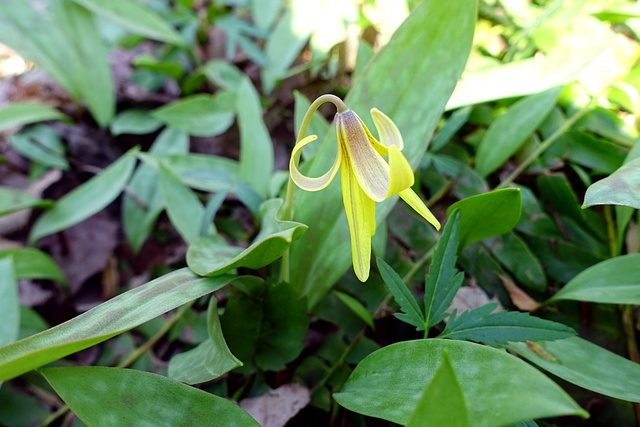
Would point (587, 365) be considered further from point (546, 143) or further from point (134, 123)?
point (134, 123)

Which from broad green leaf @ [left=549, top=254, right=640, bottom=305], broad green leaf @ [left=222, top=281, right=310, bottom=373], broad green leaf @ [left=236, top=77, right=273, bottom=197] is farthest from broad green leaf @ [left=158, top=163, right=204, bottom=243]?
broad green leaf @ [left=549, top=254, right=640, bottom=305]

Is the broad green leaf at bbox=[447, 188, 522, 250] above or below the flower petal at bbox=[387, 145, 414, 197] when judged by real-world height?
below

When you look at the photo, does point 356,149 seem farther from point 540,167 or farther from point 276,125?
point 276,125

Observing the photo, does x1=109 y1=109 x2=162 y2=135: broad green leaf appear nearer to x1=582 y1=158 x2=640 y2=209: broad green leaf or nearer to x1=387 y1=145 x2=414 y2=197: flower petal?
x1=387 y1=145 x2=414 y2=197: flower petal

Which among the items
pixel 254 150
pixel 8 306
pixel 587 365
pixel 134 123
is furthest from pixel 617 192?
pixel 134 123

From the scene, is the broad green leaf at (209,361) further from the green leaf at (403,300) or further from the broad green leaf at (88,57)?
the broad green leaf at (88,57)

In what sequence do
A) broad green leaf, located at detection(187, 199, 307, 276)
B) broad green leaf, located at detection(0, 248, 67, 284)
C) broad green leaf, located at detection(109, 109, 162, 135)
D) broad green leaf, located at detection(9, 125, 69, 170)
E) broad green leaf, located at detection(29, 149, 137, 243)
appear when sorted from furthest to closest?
broad green leaf, located at detection(109, 109, 162, 135)
broad green leaf, located at detection(9, 125, 69, 170)
broad green leaf, located at detection(29, 149, 137, 243)
broad green leaf, located at detection(0, 248, 67, 284)
broad green leaf, located at detection(187, 199, 307, 276)

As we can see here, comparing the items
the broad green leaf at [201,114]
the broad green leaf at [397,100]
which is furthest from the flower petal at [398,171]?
the broad green leaf at [201,114]
